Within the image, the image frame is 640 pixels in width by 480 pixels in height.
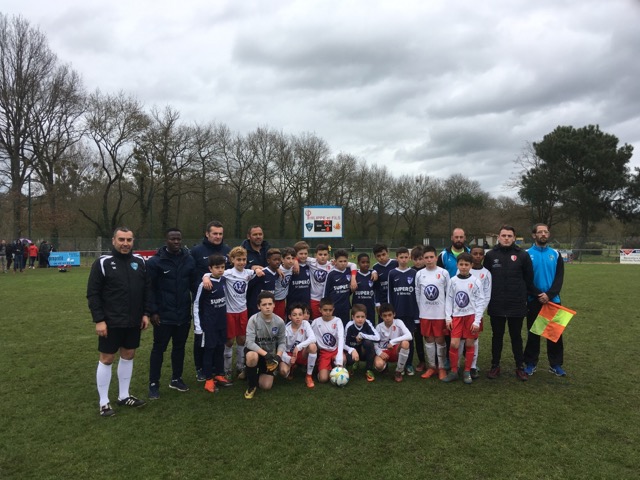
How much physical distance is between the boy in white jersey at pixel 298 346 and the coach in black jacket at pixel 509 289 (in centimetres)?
234

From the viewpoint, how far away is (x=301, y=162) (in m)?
46.1

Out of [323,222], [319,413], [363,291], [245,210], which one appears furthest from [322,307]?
[245,210]

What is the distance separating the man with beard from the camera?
5.69 metres

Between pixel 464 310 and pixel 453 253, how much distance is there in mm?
1066

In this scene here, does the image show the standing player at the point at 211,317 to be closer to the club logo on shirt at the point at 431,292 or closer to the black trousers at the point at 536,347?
→ the club logo on shirt at the point at 431,292

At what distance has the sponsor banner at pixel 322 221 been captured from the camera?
28.8 m

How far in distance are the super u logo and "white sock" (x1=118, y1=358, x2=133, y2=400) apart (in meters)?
2.37

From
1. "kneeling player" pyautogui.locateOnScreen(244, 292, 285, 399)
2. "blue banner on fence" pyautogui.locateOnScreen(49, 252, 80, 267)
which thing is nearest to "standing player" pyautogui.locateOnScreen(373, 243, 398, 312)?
"kneeling player" pyautogui.locateOnScreen(244, 292, 285, 399)

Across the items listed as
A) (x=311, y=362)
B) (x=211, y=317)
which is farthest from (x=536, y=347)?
(x=211, y=317)

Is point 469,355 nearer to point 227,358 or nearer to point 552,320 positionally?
point 552,320

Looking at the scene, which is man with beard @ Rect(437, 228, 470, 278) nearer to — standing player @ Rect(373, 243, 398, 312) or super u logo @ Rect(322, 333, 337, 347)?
standing player @ Rect(373, 243, 398, 312)

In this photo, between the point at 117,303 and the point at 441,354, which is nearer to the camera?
the point at 117,303

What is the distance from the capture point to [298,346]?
5.19 meters

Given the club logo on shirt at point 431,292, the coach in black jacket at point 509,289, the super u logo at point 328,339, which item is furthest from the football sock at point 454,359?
the super u logo at point 328,339
